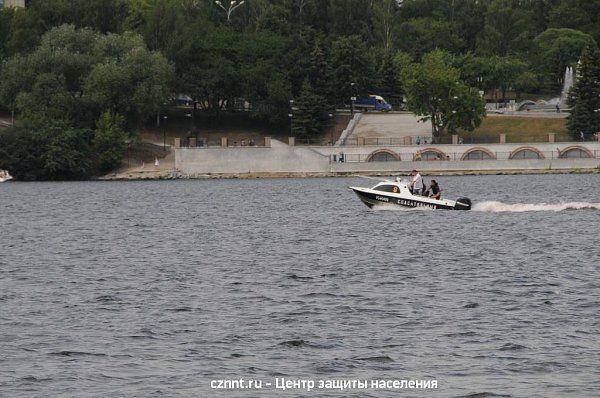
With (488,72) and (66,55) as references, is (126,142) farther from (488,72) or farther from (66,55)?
(488,72)

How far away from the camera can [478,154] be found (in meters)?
127

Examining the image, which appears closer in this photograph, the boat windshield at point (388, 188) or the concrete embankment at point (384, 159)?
the boat windshield at point (388, 188)

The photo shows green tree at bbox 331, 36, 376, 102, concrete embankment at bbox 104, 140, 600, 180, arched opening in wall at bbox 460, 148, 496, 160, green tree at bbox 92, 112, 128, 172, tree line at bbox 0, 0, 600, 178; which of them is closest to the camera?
green tree at bbox 92, 112, 128, 172

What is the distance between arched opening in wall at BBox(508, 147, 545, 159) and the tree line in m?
5.16

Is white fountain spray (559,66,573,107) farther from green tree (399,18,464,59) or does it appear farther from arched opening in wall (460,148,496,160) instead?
arched opening in wall (460,148,496,160)

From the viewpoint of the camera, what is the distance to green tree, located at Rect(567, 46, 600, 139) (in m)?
128

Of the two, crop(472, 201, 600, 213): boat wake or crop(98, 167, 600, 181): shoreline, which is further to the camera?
crop(98, 167, 600, 181): shoreline

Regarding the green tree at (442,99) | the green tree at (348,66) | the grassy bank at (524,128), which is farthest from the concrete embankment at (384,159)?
the green tree at (348,66)

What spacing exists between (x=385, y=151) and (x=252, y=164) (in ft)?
40.6

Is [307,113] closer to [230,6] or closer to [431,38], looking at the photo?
[230,6]

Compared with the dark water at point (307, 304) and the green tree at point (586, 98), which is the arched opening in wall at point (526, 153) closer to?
the green tree at point (586, 98)

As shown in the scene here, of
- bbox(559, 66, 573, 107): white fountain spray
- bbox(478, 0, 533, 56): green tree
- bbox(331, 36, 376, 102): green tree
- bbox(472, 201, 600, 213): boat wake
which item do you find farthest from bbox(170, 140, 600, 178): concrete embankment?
bbox(472, 201, 600, 213): boat wake

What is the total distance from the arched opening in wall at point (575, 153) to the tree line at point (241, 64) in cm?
368

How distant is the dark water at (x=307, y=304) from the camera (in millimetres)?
28297
